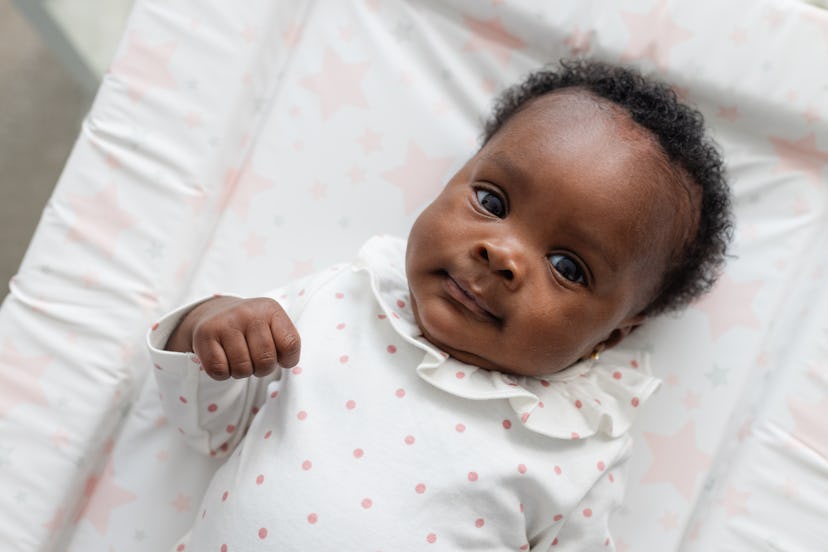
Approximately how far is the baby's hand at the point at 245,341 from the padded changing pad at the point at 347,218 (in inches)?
11.1

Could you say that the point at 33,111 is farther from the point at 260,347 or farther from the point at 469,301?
the point at 469,301

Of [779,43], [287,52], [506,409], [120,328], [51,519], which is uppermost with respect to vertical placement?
[779,43]

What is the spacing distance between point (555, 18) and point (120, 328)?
785 mm

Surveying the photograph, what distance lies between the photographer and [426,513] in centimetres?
90

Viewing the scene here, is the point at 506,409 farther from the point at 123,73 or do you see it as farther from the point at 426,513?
the point at 123,73

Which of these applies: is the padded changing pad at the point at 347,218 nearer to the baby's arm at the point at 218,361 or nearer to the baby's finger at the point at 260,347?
the baby's arm at the point at 218,361

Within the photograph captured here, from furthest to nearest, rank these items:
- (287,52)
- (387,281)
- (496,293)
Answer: (287,52), (387,281), (496,293)

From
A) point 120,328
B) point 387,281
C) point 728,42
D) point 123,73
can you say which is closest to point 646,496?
point 387,281

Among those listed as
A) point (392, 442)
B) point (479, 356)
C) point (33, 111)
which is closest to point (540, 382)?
point (479, 356)

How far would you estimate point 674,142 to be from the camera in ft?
3.08

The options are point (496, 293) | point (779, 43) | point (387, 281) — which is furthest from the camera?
point (779, 43)

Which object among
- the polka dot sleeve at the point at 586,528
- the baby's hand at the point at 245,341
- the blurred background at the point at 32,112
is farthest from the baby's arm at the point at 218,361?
the blurred background at the point at 32,112

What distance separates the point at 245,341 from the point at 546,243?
1.18 feet

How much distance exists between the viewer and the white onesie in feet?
2.93
